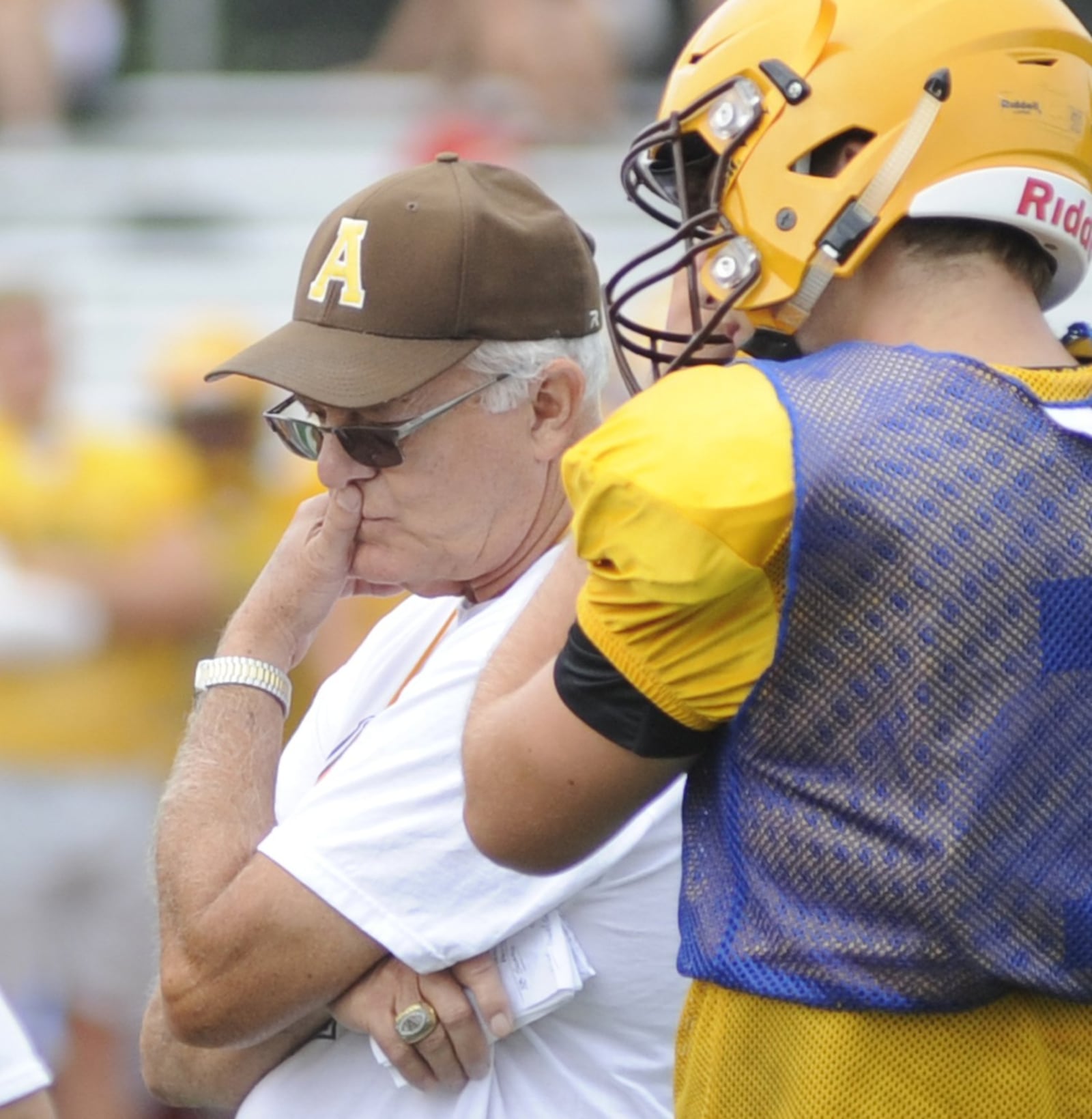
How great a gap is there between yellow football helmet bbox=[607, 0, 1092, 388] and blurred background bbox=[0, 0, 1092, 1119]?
2.48 metres

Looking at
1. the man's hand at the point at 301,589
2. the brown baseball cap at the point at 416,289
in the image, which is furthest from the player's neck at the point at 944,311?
the man's hand at the point at 301,589

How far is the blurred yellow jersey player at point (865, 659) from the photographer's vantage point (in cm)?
135

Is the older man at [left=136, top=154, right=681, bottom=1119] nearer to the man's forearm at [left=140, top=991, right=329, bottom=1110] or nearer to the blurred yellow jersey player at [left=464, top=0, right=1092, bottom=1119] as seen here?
the man's forearm at [left=140, top=991, right=329, bottom=1110]

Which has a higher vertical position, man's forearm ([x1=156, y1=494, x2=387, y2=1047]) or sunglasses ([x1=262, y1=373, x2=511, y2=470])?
sunglasses ([x1=262, y1=373, x2=511, y2=470])

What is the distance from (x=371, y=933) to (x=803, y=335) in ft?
2.40

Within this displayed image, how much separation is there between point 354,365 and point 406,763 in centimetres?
48

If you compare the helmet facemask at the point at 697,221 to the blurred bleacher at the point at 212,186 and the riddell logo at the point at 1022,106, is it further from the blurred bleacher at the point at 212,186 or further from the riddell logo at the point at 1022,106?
the blurred bleacher at the point at 212,186

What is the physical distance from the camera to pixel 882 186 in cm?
151

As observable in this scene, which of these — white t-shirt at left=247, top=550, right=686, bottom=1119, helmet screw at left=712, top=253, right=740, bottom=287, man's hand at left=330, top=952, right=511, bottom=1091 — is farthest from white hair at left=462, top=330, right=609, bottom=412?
man's hand at left=330, top=952, right=511, bottom=1091

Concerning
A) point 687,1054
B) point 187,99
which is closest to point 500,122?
point 187,99

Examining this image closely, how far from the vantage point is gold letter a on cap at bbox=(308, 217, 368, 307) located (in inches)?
81.5

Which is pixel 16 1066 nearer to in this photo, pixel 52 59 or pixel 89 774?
pixel 89 774

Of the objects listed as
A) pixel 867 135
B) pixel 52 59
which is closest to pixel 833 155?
pixel 867 135

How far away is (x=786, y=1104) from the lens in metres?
1.44
